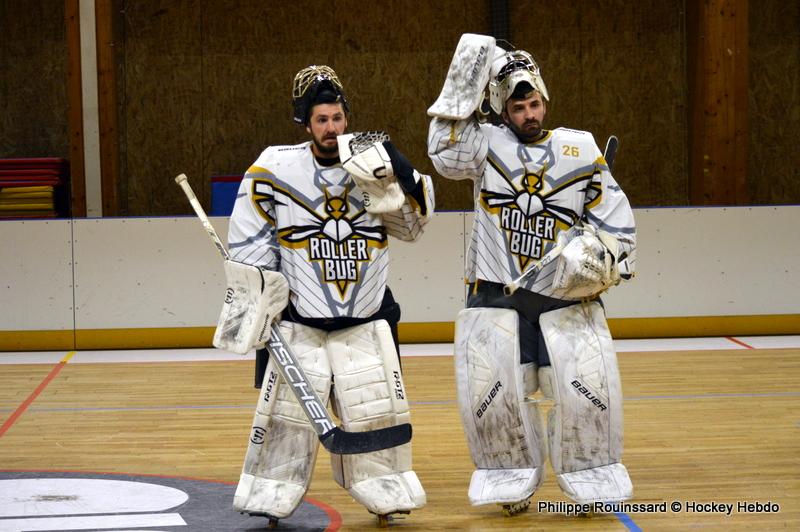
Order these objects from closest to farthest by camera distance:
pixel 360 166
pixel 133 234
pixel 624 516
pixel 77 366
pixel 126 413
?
pixel 360 166
pixel 624 516
pixel 126 413
pixel 77 366
pixel 133 234

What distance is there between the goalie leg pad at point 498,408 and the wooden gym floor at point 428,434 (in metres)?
0.16

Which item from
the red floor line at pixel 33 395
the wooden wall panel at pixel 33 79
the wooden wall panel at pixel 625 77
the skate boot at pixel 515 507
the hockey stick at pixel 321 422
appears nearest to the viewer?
the hockey stick at pixel 321 422

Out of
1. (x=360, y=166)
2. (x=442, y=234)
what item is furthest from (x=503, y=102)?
(x=442, y=234)

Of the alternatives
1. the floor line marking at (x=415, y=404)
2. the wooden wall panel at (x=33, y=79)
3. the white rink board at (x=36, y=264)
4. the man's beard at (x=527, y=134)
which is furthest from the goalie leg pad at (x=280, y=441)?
the wooden wall panel at (x=33, y=79)

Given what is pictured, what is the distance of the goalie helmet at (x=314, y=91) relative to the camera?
4738 millimetres

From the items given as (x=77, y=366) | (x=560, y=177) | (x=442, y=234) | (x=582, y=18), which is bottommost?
(x=77, y=366)

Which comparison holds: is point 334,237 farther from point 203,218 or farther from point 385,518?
point 385,518

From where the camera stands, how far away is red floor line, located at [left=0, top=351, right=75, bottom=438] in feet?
22.9

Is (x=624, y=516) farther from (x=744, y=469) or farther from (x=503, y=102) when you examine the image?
(x=503, y=102)

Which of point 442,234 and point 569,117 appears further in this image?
point 569,117

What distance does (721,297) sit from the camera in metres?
9.78

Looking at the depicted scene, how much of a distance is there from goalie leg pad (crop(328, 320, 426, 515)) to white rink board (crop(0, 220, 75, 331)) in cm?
532

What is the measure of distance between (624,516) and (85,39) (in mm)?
7508

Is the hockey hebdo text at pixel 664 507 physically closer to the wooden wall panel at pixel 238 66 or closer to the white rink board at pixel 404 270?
the white rink board at pixel 404 270
